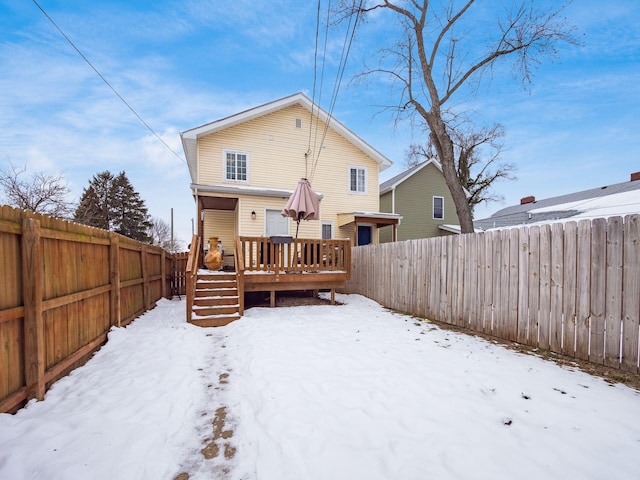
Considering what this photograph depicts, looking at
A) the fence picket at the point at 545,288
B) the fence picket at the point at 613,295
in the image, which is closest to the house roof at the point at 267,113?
the fence picket at the point at 545,288

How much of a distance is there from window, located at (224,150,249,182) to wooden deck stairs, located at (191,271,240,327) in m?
5.88

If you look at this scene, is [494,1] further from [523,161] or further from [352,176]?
[523,161]

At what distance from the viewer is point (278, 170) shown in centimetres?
1336

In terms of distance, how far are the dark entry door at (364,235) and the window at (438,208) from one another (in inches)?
227

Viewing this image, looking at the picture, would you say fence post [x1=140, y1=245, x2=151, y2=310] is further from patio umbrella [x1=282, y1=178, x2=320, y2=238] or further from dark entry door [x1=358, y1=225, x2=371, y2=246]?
dark entry door [x1=358, y1=225, x2=371, y2=246]

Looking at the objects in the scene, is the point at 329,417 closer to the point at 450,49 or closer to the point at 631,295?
the point at 631,295

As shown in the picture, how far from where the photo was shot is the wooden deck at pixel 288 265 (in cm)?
747

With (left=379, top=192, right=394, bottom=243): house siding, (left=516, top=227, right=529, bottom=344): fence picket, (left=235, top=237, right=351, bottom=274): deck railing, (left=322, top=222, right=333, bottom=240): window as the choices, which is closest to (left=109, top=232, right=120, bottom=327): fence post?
(left=235, top=237, right=351, bottom=274): deck railing

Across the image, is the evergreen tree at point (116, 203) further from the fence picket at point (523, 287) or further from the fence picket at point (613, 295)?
the fence picket at point (613, 295)

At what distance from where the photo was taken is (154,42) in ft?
35.1

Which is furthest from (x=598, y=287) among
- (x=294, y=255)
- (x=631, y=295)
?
(x=294, y=255)

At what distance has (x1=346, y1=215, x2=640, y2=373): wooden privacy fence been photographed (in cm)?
338

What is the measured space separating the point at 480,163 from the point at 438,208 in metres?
9.35

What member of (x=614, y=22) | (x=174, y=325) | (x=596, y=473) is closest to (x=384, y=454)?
(x=596, y=473)
